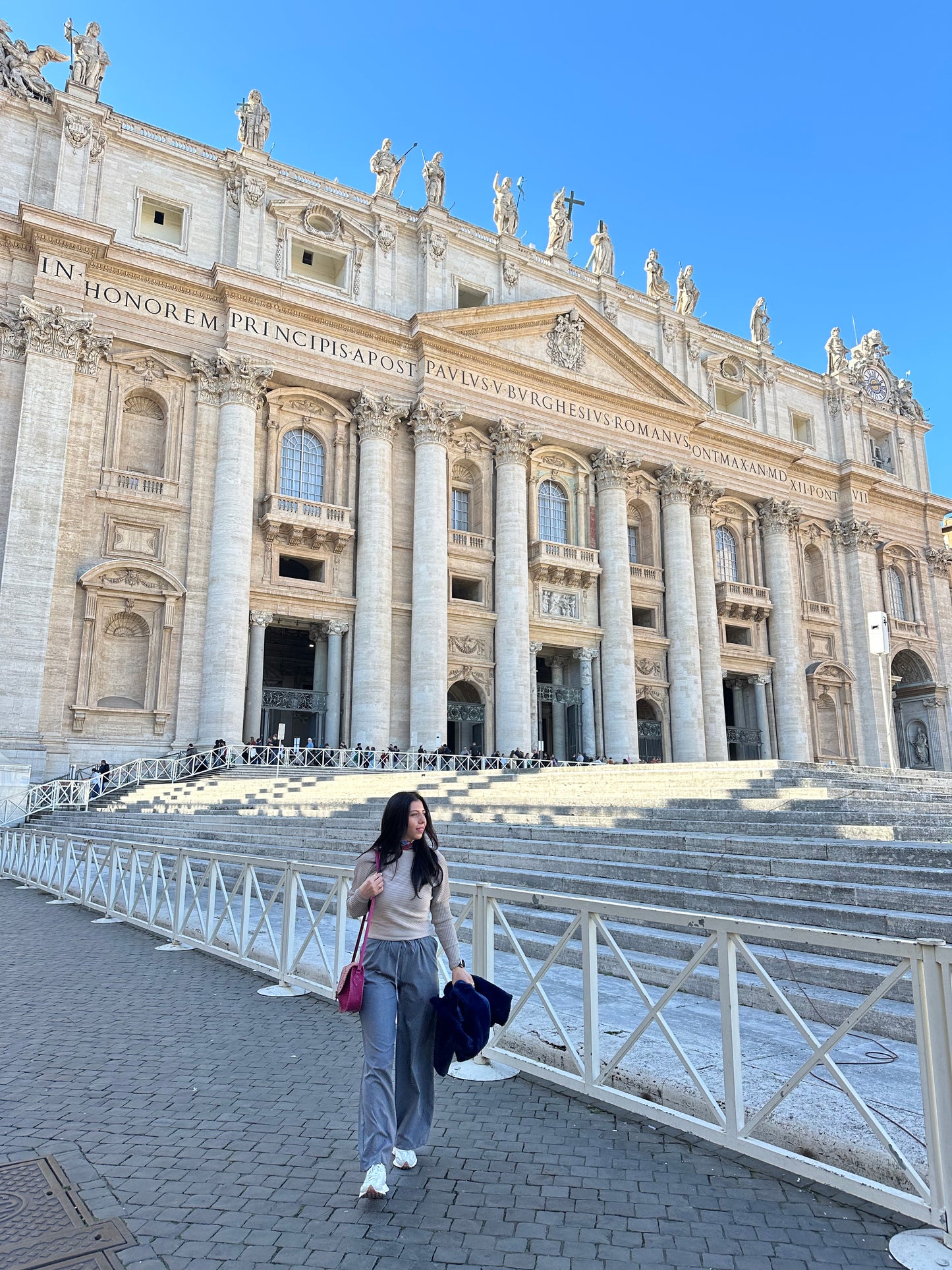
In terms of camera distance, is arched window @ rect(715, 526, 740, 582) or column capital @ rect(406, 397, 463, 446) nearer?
column capital @ rect(406, 397, 463, 446)

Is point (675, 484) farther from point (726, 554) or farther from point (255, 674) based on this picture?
point (255, 674)

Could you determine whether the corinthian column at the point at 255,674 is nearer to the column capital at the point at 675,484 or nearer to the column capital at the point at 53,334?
the column capital at the point at 53,334

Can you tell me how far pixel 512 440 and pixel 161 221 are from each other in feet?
44.8

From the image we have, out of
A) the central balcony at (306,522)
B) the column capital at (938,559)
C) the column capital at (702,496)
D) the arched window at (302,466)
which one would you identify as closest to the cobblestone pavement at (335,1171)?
the central balcony at (306,522)

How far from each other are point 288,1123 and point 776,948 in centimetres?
444

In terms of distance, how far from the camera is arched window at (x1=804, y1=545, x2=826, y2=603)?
39.7 metres

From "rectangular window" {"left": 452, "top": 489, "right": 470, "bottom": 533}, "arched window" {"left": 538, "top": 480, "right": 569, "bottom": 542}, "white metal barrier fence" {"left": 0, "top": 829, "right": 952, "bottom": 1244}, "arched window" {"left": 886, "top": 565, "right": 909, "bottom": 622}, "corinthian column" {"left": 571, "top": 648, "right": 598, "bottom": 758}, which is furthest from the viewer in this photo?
"arched window" {"left": 886, "top": 565, "right": 909, "bottom": 622}

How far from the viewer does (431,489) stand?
28875 millimetres

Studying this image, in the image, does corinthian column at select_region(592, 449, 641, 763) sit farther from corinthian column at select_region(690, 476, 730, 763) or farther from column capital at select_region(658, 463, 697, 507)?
corinthian column at select_region(690, 476, 730, 763)

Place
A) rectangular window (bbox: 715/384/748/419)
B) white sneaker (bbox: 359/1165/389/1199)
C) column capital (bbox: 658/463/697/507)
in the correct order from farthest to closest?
rectangular window (bbox: 715/384/748/419), column capital (bbox: 658/463/697/507), white sneaker (bbox: 359/1165/389/1199)

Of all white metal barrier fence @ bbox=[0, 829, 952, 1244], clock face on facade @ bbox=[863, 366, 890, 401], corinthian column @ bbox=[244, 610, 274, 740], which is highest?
clock face on facade @ bbox=[863, 366, 890, 401]

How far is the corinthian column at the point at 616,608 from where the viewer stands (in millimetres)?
30828

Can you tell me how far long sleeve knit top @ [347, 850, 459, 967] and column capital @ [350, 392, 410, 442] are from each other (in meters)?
25.8

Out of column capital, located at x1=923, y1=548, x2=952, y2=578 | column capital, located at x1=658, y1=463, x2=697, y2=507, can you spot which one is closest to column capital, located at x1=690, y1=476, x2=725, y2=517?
column capital, located at x1=658, y1=463, x2=697, y2=507
